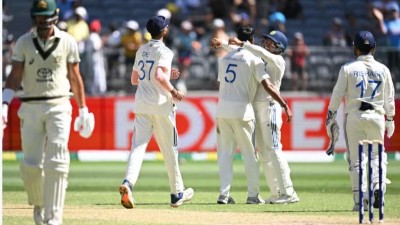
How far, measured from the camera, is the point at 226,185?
1488 cm

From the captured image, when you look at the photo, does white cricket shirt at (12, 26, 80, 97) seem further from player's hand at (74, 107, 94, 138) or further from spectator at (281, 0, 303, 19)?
spectator at (281, 0, 303, 19)

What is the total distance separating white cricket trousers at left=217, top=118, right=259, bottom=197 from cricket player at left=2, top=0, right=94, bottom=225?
4008 mm

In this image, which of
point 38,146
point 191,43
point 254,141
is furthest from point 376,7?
point 38,146

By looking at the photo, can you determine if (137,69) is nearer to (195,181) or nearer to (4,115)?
(4,115)

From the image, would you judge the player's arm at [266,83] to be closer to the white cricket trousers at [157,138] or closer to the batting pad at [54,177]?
→ the white cricket trousers at [157,138]

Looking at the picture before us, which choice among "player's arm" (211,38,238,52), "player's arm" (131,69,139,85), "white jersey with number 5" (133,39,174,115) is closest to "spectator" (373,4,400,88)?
"player's arm" (211,38,238,52)

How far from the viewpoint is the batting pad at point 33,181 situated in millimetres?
11167

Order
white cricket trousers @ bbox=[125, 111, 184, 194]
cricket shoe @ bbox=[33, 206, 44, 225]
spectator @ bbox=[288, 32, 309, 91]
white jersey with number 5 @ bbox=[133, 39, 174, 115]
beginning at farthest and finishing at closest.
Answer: spectator @ bbox=[288, 32, 309, 91]
white cricket trousers @ bbox=[125, 111, 184, 194]
white jersey with number 5 @ bbox=[133, 39, 174, 115]
cricket shoe @ bbox=[33, 206, 44, 225]

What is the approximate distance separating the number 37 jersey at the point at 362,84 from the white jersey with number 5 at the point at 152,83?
2.01 meters

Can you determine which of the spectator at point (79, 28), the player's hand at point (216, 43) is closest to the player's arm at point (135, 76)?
the player's hand at point (216, 43)

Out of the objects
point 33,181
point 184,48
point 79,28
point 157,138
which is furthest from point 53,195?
point 184,48

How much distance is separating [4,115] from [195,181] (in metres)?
9.30

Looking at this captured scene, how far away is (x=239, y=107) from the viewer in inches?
579

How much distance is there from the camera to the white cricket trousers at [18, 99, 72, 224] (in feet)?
36.1
